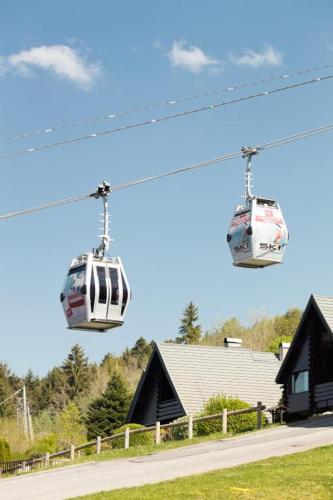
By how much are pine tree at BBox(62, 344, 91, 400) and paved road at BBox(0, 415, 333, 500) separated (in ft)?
291

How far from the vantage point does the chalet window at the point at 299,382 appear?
52.5 m

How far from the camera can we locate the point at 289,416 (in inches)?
2066

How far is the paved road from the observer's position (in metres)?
31.2

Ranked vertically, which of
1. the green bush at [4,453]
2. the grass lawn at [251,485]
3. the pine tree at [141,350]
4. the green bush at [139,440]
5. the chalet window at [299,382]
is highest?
the pine tree at [141,350]

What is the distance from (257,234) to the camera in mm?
26406

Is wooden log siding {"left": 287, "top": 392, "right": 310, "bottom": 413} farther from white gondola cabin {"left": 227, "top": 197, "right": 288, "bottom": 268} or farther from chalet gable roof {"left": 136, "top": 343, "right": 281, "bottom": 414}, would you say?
white gondola cabin {"left": 227, "top": 197, "right": 288, "bottom": 268}

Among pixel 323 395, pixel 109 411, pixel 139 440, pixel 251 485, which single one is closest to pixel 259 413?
pixel 323 395

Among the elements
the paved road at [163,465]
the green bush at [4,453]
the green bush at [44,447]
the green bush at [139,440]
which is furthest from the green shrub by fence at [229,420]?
the green bush at [44,447]

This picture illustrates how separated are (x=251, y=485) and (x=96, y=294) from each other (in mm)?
5776

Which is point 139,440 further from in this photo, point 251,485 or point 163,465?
point 251,485

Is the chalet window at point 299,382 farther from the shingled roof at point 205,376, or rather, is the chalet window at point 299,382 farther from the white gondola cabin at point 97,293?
the white gondola cabin at point 97,293

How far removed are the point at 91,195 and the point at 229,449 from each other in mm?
17284

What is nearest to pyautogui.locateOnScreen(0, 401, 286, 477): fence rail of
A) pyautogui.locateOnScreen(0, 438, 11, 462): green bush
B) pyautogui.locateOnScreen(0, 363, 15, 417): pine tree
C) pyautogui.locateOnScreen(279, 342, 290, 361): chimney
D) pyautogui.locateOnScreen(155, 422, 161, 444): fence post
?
pyautogui.locateOnScreen(155, 422, 161, 444): fence post

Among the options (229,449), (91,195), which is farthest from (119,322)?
(229,449)
